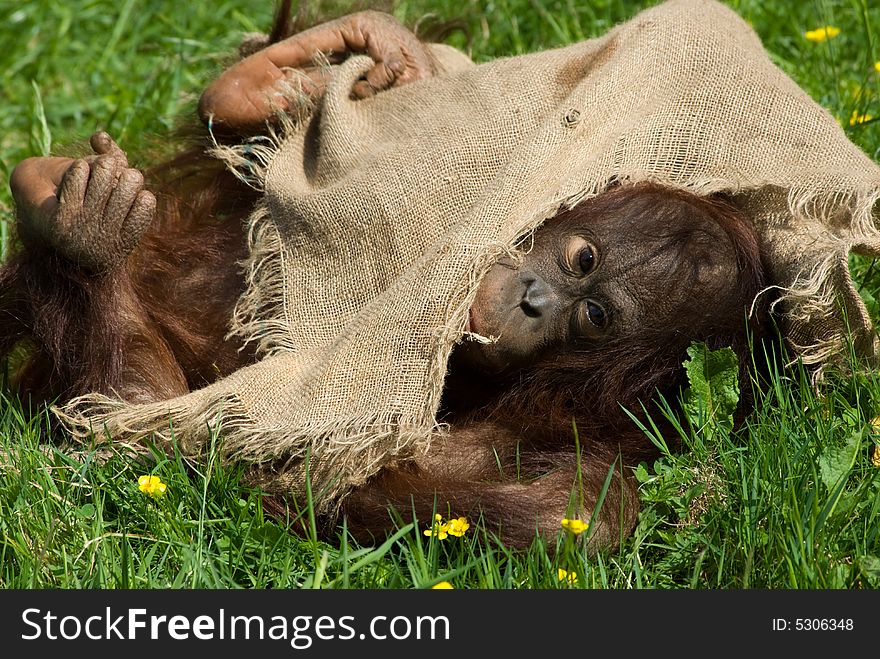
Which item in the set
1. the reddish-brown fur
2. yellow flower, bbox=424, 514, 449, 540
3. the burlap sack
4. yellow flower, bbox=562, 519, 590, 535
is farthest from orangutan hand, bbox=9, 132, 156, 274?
yellow flower, bbox=562, 519, 590, 535

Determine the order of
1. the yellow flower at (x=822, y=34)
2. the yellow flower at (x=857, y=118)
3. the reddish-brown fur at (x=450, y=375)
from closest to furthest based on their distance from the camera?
the reddish-brown fur at (x=450, y=375), the yellow flower at (x=857, y=118), the yellow flower at (x=822, y=34)

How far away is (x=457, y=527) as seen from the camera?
2242 mm

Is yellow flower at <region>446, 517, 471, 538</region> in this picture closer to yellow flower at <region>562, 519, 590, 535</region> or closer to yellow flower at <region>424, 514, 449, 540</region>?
yellow flower at <region>424, 514, 449, 540</region>

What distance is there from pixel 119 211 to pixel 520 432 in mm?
1052

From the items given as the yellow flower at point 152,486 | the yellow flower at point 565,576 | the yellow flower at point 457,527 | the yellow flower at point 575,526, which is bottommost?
the yellow flower at point 565,576

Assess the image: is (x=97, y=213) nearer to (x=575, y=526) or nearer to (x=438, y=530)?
(x=438, y=530)

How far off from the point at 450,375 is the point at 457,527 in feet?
1.90

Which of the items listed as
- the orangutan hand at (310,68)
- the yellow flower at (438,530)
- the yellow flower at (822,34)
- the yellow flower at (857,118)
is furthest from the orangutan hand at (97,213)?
the yellow flower at (822,34)

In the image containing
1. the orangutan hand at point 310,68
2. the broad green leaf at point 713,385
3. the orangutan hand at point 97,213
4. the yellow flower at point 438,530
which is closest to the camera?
the yellow flower at point 438,530

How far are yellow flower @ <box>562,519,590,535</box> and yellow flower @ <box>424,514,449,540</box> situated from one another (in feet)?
0.81

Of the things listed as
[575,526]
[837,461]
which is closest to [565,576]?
[575,526]

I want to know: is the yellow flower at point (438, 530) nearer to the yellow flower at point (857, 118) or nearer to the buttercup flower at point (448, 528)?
the buttercup flower at point (448, 528)

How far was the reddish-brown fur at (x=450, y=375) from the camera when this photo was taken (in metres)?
2.39

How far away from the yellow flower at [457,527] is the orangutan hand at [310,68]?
1.34 metres
